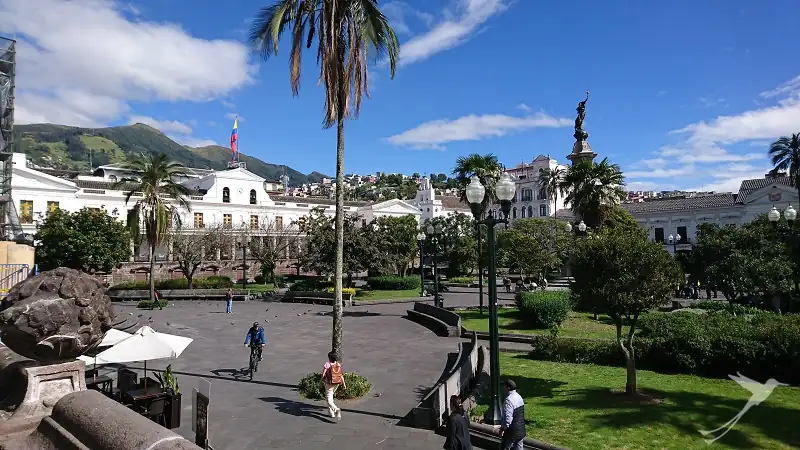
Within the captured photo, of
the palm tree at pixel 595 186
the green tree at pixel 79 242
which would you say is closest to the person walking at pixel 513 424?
the palm tree at pixel 595 186

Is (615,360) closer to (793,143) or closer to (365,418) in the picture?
(365,418)

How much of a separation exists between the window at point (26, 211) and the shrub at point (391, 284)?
34.8 meters

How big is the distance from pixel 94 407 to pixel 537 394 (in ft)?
31.4

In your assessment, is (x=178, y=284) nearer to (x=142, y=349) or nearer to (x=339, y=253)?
(x=142, y=349)

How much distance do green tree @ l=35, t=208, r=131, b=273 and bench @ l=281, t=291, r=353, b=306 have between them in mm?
17014

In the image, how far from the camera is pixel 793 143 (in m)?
42.1

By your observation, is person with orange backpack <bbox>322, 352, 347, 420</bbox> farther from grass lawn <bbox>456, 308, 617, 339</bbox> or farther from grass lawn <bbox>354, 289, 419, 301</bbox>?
grass lawn <bbox>354, 289, 419, 301</bbox>

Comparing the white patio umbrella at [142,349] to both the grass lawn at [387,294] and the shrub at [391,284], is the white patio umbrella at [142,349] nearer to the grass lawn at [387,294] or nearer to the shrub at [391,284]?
the grass lawn at [387,294]

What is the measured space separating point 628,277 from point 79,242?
43.8m

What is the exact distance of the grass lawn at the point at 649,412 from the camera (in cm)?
856

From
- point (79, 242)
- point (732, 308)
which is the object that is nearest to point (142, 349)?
point (732, 308)

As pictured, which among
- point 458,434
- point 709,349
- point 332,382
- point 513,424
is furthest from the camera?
point 709,349

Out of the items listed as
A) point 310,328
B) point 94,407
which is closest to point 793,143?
point 310,328

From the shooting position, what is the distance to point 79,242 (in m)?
41.3
